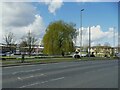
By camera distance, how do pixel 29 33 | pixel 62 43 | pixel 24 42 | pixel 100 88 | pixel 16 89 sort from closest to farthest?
1. pixel 16 89
2. pixel 100 88
3. pixel 62 43
4. pixel 29 33
5. pixel 24 42

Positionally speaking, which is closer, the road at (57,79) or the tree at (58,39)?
the road at (57,79)

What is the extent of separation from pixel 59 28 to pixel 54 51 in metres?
7.04

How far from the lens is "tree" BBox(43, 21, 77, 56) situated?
86.6 metres

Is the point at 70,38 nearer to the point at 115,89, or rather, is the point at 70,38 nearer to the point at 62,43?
the point at 62,43

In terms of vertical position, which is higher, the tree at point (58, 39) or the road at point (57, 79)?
the tree at point (58, 39)

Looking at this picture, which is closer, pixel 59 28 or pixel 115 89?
pixel 115 89

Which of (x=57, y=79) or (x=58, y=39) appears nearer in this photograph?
(x=57, y=79)

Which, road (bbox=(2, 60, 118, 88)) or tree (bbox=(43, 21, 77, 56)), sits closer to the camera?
road (bbox=(2, 60, 118, 88))

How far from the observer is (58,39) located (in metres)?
86.5

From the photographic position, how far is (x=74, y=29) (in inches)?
3529

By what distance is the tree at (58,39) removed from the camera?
8662 cm

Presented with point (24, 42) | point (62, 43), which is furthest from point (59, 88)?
point (24, 42)

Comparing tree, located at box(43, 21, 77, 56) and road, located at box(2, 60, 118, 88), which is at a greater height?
tree, located at box(43, 21, 77, 56)

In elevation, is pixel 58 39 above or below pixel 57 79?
above
